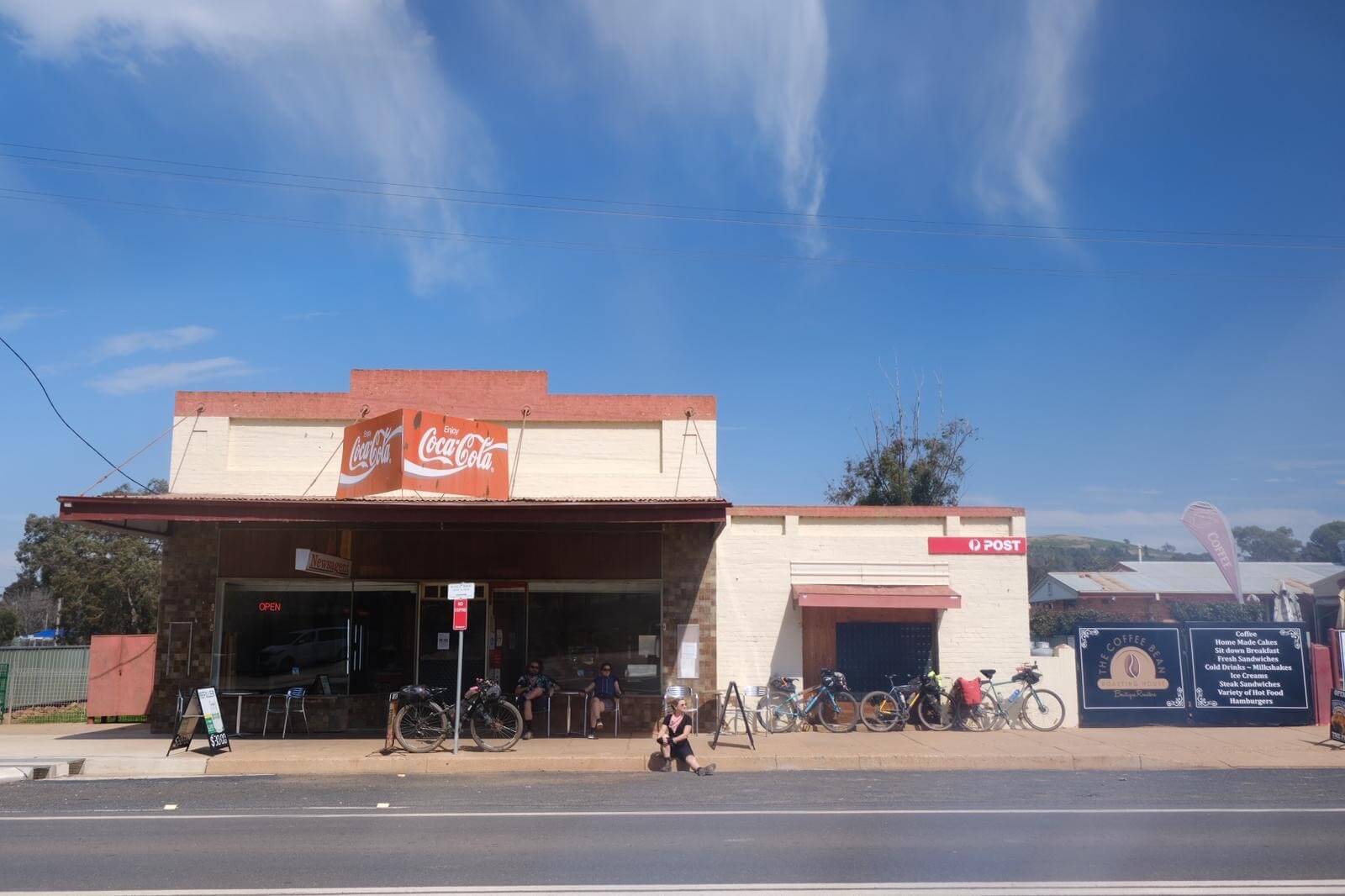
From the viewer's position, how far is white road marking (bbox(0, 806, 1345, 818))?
36.1 ft

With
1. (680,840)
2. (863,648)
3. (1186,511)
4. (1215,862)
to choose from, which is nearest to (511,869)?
(680,840)

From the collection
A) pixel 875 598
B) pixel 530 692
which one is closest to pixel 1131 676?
pixel 875 598

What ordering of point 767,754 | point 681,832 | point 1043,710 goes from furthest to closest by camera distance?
point 1043,710, point 767,754, point 681,832

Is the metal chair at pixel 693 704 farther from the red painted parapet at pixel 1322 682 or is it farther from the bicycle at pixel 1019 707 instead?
the red painted parapet at pixel 1322 682

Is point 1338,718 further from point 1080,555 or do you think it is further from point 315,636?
point 1080,555

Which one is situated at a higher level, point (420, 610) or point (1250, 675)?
point (420, 610)

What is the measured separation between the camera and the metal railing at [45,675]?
24734 millimetres

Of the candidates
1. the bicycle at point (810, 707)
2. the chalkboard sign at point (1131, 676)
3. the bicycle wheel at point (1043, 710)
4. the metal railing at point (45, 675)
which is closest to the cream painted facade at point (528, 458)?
the bicycle at point (810, 707)

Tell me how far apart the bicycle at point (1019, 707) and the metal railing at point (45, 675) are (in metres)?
19.4

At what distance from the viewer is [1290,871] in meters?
8.22

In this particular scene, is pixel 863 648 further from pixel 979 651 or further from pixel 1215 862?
pixel 1215 862

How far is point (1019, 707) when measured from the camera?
1892 centimetres

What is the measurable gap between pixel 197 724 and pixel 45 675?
12239 millimetres

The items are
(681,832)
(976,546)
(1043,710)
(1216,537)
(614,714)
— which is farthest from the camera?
(1216,537)
